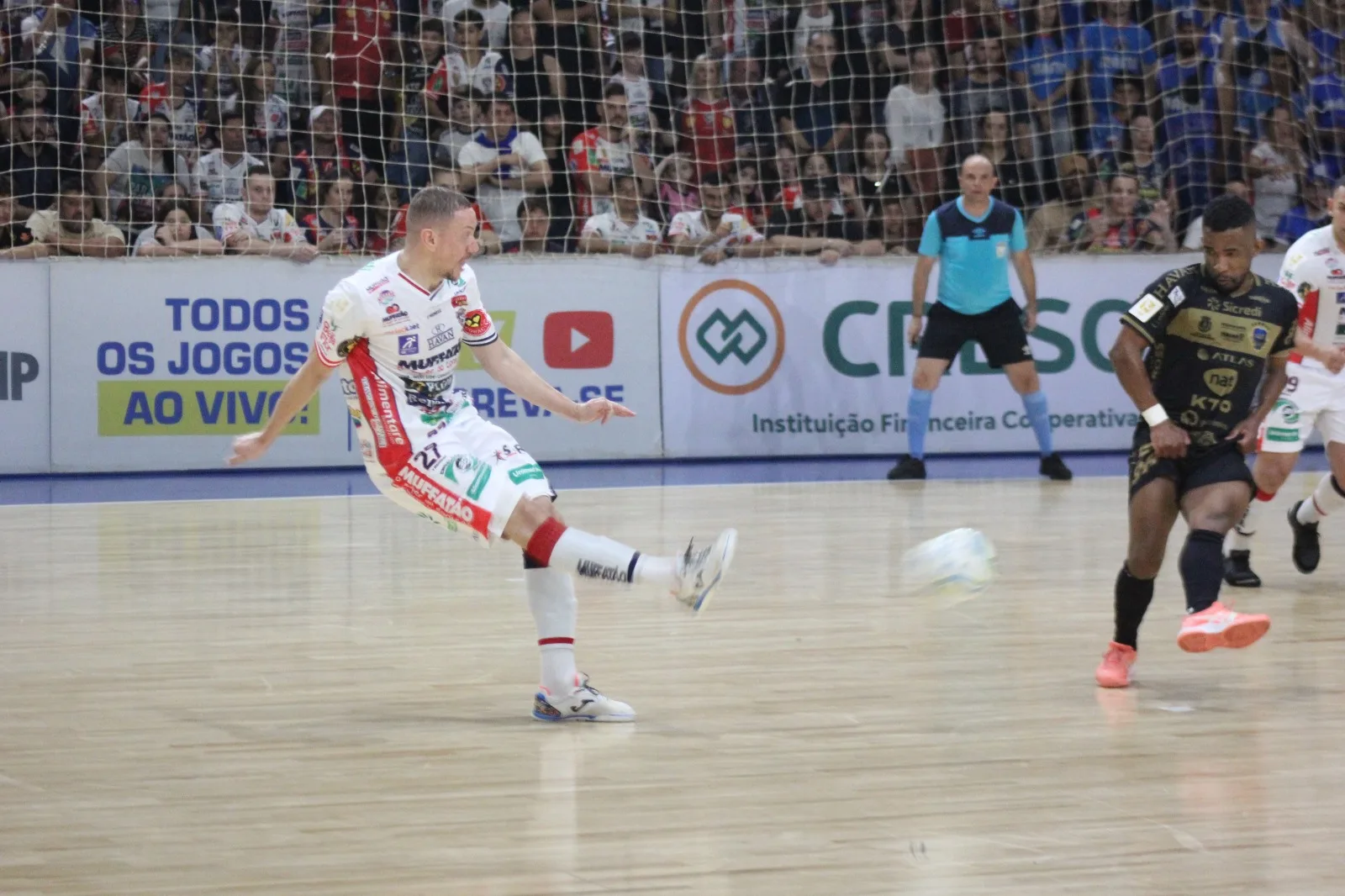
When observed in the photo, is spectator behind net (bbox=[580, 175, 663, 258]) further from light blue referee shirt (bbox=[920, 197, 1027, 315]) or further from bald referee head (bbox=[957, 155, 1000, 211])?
bald referee head (bbox=[957, 155, 1000, 211])

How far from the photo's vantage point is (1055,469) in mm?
12180

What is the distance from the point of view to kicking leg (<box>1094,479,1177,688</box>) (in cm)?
522

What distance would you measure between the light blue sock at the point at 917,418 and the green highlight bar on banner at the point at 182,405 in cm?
474

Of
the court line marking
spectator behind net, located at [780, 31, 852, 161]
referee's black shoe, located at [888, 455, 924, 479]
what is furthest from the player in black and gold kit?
spectator behind net, located at [780, 31, 852, 161]

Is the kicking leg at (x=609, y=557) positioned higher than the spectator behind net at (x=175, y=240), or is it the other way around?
the spectator behind net at (x=175, y=240)

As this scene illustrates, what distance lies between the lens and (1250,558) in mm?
8266

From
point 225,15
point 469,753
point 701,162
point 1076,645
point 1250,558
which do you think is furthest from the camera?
point 701,162

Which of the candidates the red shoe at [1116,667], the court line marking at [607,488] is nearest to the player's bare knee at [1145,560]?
the red shoe at [1116,667]

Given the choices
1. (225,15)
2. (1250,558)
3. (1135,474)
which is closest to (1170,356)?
(1135,474)

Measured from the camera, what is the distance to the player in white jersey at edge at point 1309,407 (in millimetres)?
7469

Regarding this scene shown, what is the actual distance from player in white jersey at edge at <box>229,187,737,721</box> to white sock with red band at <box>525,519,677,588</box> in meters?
0.01

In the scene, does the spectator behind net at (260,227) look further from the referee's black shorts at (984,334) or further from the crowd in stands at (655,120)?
the referee's black shorts at (984,334)

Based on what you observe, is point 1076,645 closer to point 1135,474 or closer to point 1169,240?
point 1135,474

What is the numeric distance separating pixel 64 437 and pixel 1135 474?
372 inches
